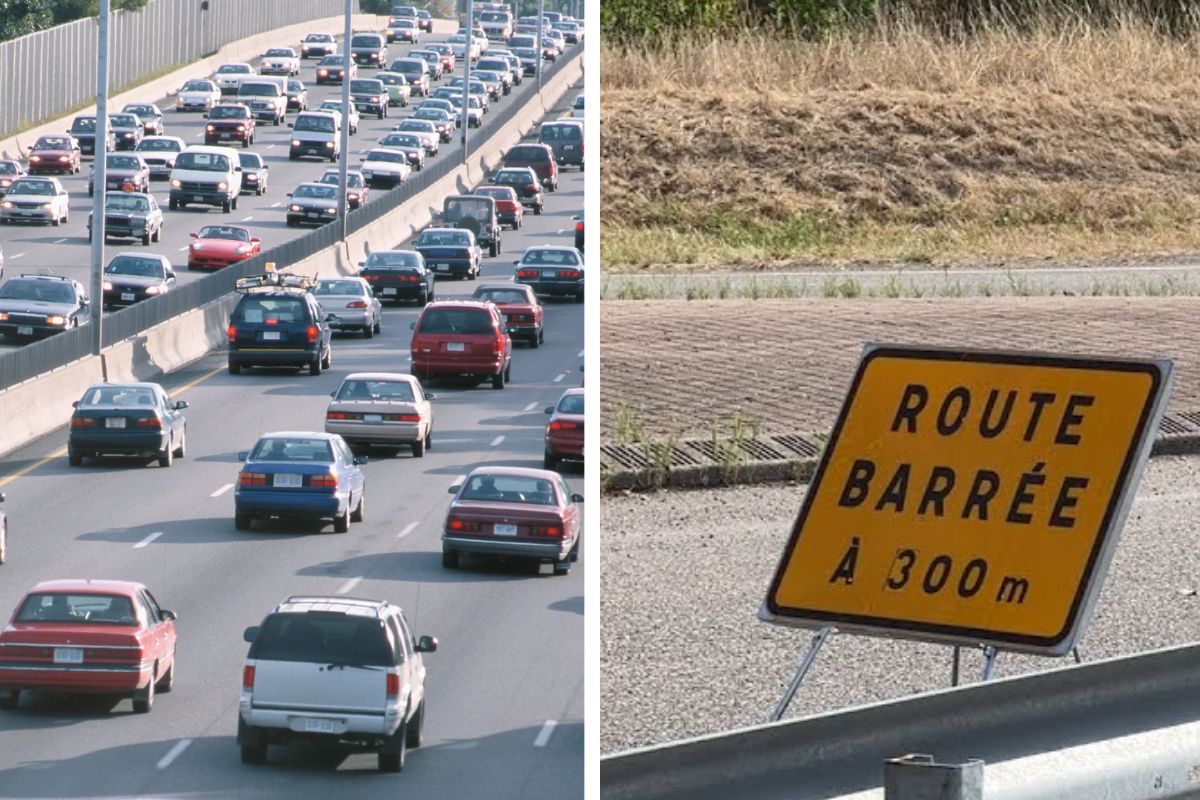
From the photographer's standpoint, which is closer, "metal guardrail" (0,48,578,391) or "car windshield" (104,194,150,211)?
"metal guardrail" (0,48,578,391)

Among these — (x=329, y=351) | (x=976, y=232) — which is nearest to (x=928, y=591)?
(x=976, y=232)

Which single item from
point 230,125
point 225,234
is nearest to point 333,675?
point 225,234

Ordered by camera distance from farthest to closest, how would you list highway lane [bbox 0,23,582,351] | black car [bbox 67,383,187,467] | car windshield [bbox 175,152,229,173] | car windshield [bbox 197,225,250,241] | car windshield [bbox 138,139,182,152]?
car windshield [bbox 138,139,182,152]
car windshield [bbox 175,152,229,173]
highway lane [bbox 0,23,582,351]
car windshield [bbox 197,225,250,241]
black car [bbox 67,383,187,467]

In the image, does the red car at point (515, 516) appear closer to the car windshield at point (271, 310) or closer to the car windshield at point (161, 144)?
the car windshield at point (271, 310)

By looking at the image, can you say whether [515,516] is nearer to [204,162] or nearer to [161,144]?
[204,162]

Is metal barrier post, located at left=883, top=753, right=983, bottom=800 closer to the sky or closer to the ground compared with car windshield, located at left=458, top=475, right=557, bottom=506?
closer to the sky

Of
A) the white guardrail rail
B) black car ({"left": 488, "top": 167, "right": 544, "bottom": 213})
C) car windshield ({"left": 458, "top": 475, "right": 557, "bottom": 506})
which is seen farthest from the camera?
black car ({"left": 488, "top": 167, "right": 544, "bottom": 213})

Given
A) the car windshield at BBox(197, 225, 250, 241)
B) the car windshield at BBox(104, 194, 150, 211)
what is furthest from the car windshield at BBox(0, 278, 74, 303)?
the car windshield at BBox(104, 194, 150, 211)

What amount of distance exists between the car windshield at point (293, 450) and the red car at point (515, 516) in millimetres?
2774

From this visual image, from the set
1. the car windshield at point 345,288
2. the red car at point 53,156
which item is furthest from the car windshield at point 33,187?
the car windshield at point 345,288

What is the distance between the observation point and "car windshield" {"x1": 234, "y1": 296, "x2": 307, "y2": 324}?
4595 centimetres

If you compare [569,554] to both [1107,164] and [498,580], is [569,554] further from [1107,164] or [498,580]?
[1107,164]

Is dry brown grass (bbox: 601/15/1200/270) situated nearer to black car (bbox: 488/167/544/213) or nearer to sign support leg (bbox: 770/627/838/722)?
black car (bbox: 488/167/544/213)

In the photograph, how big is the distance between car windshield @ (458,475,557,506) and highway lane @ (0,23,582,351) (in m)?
20.0
